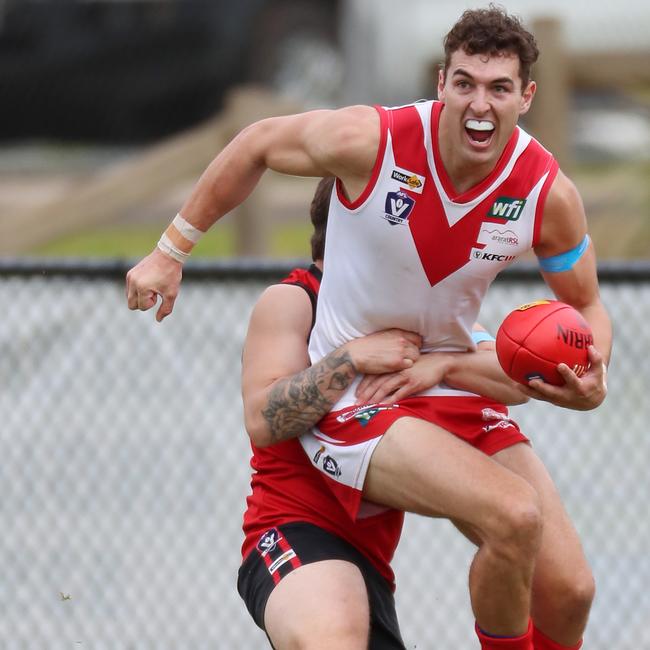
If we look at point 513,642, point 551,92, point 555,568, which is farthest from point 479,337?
point 551,92

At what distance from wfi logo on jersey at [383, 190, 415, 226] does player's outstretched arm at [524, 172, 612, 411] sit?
401 millimetres

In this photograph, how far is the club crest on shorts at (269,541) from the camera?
167 inches

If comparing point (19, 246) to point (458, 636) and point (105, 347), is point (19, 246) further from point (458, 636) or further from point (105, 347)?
point (458, 636)

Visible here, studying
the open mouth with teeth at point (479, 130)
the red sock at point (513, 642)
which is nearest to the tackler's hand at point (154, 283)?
the open mouth with teeth at point (479, 130)

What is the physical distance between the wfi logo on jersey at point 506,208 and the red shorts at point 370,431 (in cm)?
58

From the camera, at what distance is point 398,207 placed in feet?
12.9

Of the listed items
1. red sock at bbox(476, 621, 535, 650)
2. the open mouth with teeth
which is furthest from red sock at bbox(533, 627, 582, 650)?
the open mouth with teeth

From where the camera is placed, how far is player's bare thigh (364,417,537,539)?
371cm

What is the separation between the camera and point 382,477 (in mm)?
3885

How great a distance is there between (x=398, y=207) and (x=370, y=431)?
25.5 inches

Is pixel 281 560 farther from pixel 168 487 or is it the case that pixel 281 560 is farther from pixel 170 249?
pixel 168 487

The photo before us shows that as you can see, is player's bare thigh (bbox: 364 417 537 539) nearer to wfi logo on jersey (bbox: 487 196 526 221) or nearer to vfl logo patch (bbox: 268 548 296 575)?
vfl logo patch (bbox: 268 548 296 575)

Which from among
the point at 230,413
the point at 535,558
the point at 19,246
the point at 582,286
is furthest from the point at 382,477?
the point at 19,246

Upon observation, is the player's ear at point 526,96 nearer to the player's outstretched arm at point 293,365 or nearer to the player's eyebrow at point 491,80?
the player's eyebrow at point 491,80
